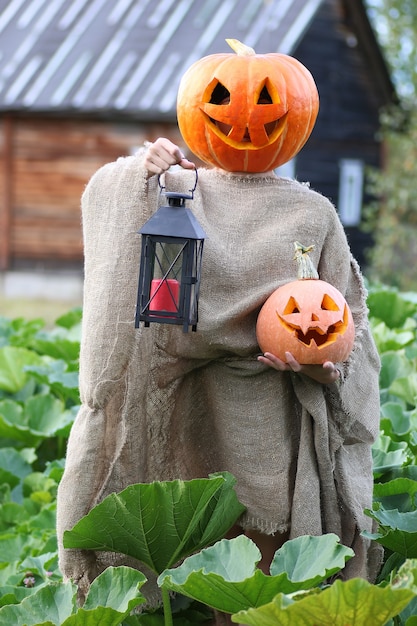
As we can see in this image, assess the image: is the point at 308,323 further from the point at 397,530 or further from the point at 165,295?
the point at 397,530

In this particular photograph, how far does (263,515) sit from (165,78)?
13.7 meters

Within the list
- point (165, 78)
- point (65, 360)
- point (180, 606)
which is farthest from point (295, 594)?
point (165, 78)

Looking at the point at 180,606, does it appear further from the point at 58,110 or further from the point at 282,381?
the point at 58,110

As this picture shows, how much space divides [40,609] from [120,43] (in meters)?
15.1

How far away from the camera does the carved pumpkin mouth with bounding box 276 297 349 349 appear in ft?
8.48

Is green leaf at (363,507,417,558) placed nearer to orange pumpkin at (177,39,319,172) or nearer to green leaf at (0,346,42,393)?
orange pumpkin at (177,39,319,172)

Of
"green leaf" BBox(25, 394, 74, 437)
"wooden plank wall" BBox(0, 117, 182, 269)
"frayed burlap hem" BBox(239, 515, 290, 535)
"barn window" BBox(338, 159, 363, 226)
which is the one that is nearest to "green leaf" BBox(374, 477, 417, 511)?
"frayed burlap hem" BBox(239, 515, 290, 535)

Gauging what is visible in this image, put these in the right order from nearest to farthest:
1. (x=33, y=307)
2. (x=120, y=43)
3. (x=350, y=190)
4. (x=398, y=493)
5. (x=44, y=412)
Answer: (x=398, y=493)
(x=44, y=412)
(x=33, y=307)
(x=120, y=43)
(x=350, y=190)

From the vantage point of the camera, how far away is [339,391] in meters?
2.78

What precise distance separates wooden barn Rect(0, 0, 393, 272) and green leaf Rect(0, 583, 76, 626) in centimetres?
1321

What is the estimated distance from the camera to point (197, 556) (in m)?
2.42

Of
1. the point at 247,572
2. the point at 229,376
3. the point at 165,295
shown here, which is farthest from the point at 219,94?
the point at 247,572

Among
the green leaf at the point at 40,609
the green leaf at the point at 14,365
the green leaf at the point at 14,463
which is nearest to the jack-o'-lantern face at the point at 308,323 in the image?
the green leaf at the point at 40,609

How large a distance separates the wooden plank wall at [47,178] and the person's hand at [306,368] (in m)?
14.1
